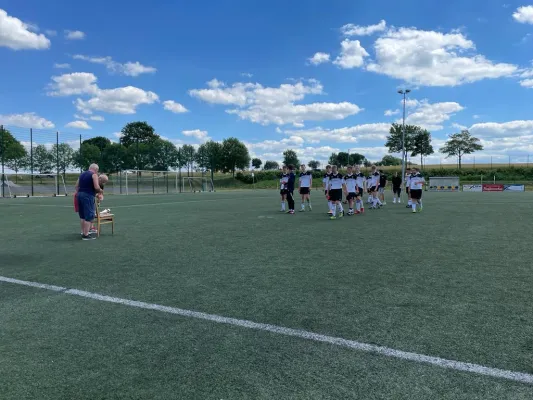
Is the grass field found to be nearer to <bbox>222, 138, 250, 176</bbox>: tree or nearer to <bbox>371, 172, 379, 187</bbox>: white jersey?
<bbox>371, 172, 379, 187</bbox>: white jersey

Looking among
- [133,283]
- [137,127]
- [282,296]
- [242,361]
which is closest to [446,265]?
[282,296]

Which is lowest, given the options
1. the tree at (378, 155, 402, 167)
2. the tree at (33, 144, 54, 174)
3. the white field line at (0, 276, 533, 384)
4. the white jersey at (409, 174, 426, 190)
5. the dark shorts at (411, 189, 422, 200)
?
the white field line at (0, 276, 533, 384)

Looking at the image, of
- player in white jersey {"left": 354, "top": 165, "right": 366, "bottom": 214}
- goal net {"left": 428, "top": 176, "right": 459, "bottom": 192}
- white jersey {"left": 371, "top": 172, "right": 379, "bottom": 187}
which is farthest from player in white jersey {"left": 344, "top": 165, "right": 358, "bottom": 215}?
goal net {"left": 428, "top": 176, "right": 459, "bottom": 192}

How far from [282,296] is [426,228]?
7716mm

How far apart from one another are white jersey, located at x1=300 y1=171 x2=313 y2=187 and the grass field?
8431 mm

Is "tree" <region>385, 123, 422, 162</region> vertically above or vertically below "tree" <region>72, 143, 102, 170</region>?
above

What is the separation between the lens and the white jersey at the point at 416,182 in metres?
16.3

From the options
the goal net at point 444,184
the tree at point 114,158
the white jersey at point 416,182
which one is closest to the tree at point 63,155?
the tree at point 114,158

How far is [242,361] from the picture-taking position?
3189 millimetres

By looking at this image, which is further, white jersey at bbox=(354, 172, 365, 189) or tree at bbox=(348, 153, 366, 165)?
tree at bbox=(348, 153, 366, 165)

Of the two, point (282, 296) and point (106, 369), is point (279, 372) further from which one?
point (282, 296)

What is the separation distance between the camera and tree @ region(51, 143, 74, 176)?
3803 centimetres

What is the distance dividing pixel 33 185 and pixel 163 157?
51.4 feet

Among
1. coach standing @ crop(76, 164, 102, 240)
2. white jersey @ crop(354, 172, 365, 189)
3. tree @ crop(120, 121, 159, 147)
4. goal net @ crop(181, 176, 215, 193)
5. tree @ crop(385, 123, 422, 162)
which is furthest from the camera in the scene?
tree @ crop(120, 121, 159, 147)
